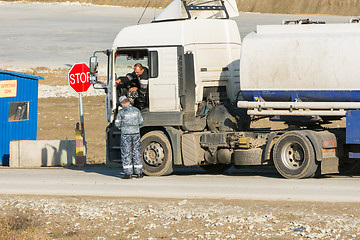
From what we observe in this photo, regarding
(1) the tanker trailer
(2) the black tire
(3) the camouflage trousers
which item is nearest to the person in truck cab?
(3) the camouflage trousers

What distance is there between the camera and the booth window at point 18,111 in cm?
2162

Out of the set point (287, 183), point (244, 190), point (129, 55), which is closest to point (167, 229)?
point (244, 190)

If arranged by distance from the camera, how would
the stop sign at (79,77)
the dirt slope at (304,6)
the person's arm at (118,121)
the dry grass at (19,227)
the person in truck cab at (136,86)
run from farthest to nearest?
1. the dirt slope at (304,6)
2. the stop sign at (79,77)
3. the person in truck cab at (136,86)
4. the person's arm at (118,121)
5. the dry grass at (19,227)

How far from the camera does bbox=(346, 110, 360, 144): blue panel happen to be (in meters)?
14.0

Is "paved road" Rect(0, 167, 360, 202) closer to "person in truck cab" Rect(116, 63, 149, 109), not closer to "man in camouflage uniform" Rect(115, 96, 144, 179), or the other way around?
"man in camouflage uniform" Rect(115, 96, 144, 179)

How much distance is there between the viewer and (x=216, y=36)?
1619 cm

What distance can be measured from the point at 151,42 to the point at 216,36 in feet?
5.13

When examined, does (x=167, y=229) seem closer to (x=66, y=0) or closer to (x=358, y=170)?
(x=358, y=170)

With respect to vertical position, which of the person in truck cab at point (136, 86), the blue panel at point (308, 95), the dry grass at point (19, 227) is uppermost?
the person in truck cab at point (136, 86)

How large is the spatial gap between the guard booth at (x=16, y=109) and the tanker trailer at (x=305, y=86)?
901cm

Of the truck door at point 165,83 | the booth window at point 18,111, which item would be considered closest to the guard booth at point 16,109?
the booth window at point 18,111

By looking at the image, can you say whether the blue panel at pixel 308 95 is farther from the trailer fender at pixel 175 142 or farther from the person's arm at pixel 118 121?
the person's arm at pixel 118 121

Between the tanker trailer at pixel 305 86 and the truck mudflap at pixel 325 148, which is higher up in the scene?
the tanker trailer at pixel 305 86

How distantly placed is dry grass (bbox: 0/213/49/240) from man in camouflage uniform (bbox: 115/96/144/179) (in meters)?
3.68
